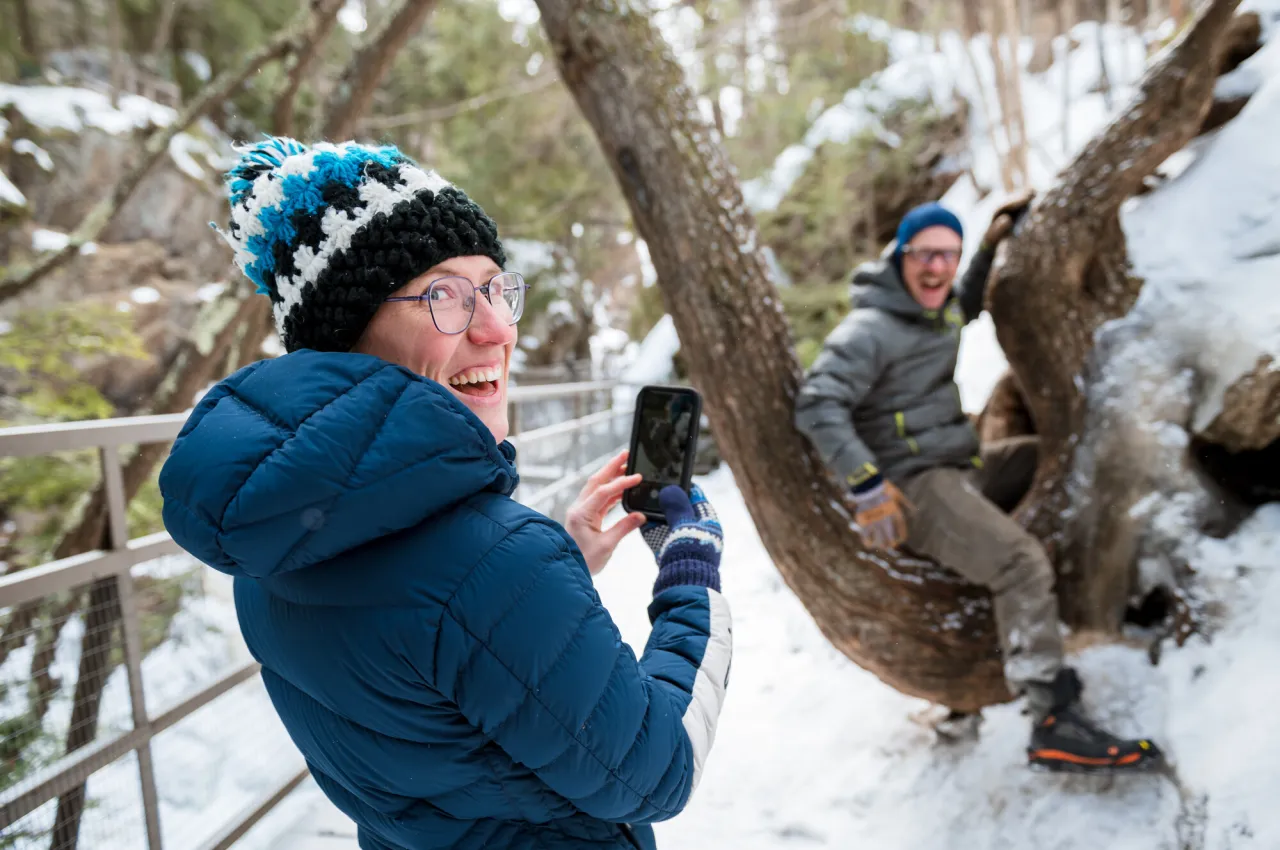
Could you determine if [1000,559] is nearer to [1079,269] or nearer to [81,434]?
[1079,269]

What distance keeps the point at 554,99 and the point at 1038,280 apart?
9952mm

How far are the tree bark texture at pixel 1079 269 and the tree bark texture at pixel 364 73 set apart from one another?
3.66 m

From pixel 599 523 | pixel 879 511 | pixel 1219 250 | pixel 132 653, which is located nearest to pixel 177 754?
pixel 132 653

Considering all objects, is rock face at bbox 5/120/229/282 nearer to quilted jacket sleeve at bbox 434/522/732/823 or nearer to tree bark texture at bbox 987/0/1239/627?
tree bark texture at bbox 987/0/1239/627

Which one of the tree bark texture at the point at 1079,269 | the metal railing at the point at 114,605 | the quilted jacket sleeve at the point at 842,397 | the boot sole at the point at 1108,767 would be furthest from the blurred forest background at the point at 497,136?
the boot sole at the point at 1108,767

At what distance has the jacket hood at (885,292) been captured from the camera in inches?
114

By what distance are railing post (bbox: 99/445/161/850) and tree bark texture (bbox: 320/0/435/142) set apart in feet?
10.8

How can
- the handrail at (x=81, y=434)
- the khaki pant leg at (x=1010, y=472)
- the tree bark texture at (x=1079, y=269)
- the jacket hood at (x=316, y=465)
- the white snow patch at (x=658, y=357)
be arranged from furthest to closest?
the white snow patch at (x=658, y=357)
the khaki pant leg at (x=1010, y=472)
the tree bark texture at (x=1079, y=269)
the handrail at (x=81, y=434)
the jacket hood at (x=316, y=465)

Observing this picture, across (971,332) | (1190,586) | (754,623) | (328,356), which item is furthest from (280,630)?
(971,332)

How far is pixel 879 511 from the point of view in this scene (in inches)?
105

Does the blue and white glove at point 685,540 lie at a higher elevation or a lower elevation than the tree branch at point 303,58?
lower

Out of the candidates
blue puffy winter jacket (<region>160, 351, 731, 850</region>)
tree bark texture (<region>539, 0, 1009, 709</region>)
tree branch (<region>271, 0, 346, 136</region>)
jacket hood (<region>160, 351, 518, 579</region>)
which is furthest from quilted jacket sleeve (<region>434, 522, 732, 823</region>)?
tree branch (<region>271, 0, 346, 136</region>)

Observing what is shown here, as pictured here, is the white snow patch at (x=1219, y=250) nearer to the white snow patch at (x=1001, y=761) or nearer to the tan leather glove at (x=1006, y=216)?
the tan leather glove at (x=1006, y=216)

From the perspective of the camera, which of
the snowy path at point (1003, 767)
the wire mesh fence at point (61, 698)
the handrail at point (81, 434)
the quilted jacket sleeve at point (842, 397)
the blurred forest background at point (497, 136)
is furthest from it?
the blurred forest background at point (497, 136)
